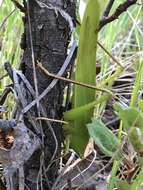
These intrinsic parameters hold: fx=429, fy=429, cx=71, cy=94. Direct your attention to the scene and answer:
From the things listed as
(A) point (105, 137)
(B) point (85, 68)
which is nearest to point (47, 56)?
(B) point (85, 68)

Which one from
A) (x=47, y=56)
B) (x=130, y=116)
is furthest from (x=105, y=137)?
(x=47, y=56)

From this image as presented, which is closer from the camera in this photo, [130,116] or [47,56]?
[130,116]

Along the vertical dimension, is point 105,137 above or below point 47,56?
below

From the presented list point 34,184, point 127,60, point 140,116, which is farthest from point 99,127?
point 127,60

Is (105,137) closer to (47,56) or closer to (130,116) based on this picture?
(130,116)

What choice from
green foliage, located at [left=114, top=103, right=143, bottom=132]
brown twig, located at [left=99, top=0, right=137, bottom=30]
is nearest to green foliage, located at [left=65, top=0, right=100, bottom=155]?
brown twig, located at [left=99, top=0, right=137, bottom=30]

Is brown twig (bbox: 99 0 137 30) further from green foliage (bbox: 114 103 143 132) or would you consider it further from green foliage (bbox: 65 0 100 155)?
green foliage (bbox: 114 103 143 132)

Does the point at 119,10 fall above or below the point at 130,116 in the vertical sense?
above

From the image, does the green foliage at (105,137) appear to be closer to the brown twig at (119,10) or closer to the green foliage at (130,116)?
the green foliage at (130,116)

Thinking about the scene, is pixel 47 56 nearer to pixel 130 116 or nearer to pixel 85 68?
pixel 85 68
